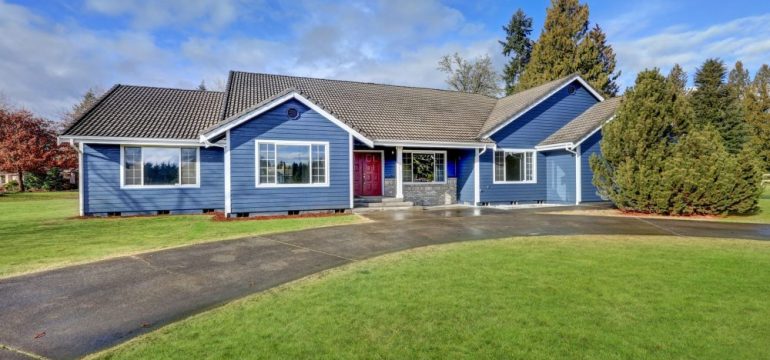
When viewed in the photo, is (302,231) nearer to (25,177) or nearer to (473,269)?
(473,269)

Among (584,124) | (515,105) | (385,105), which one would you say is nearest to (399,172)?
(385,105)

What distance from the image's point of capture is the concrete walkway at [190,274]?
4.41 m

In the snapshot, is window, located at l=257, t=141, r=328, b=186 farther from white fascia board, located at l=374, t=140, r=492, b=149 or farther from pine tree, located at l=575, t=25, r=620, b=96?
pine tree, located at l=575, t=25, r=620, b=96

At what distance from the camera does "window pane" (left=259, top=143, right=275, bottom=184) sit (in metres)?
13.7

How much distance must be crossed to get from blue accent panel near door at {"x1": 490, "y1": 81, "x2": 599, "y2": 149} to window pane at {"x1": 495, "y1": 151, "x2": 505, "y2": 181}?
16.0 inches

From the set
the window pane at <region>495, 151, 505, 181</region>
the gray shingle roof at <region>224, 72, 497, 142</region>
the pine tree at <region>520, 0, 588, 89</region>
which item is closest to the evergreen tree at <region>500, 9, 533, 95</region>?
the pine tree at <region>520, 0, 588, 89</region>

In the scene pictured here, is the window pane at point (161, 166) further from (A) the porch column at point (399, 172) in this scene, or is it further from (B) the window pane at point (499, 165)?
(B) the window pane at point (499, 165)

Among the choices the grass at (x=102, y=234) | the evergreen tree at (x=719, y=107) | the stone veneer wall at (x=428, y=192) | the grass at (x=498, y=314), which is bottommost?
the grass at (x=498, y=314)

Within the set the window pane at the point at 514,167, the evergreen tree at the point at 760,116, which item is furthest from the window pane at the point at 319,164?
the evergreen tree at the point at 760,116

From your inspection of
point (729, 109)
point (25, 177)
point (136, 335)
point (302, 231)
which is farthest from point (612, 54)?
point (25, 177)

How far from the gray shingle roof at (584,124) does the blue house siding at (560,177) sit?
66cm

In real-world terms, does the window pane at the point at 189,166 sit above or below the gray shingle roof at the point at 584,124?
below

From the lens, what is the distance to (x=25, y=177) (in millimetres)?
33562

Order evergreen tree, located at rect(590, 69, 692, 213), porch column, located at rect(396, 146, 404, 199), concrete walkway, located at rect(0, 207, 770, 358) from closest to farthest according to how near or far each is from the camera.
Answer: concrete walkway, located at rect(0, 207, 770, 358) → evergreen tree, located at rect(590, 69, 692, 213) → porch column, located at rect(396, 146, 404, 199)
